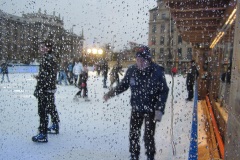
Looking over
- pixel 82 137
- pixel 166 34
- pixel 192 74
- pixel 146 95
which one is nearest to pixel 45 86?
pixel 82 137

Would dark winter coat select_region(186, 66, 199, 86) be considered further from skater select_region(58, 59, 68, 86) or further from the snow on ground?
skater select_region(58, 59, 68, 86)

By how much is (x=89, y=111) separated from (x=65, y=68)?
10.8 m

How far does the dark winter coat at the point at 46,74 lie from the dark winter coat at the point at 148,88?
161 cm

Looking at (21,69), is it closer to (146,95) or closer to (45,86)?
(45,86)

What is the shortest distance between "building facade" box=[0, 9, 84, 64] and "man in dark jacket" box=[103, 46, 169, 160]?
4743 centimetres

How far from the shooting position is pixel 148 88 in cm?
320

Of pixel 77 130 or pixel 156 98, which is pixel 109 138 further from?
pixel 156 98

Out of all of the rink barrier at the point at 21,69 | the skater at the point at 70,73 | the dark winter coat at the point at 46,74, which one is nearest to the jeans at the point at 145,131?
the dark winter coat at the point at 46,74

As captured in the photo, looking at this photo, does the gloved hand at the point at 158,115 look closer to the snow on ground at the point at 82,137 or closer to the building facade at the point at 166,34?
the snow on ground at the point at 82,137

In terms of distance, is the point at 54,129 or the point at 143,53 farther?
the point at 54,129

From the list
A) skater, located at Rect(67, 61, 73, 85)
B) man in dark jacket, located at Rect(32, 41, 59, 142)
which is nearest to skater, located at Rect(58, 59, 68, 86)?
skater, located at Rect(67, 61, 73, 85)

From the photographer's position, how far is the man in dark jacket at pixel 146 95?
3.16 meters

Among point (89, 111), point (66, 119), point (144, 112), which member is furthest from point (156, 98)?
point (89, 111)

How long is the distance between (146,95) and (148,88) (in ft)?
0.29
